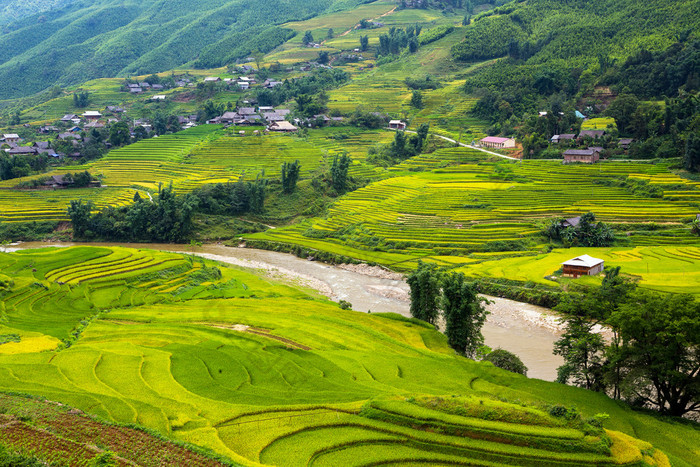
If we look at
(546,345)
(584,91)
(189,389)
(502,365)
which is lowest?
(546,345)

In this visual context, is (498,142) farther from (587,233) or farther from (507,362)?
(507,362)

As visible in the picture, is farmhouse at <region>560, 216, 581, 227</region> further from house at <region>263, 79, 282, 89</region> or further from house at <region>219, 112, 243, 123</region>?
house at <region>263, 79, 282, 89</region>

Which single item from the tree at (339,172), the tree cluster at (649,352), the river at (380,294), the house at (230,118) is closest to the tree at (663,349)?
the tree cluster at (649,352)

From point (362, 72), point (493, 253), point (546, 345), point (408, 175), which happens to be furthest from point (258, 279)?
point (362, 72)

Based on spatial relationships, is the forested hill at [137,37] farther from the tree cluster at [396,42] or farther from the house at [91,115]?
the house at [91,115]

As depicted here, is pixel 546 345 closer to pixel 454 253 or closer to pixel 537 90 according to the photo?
pixel 454 253

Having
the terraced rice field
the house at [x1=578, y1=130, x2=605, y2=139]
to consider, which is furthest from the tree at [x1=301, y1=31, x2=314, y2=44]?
the house at [x1=578, y1=130, x2=605, y2=139]
